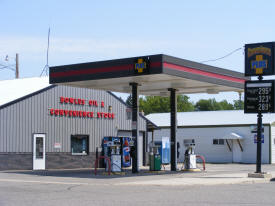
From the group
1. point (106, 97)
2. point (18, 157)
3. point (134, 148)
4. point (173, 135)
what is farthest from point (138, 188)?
point (106, 97)

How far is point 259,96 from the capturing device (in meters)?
22.7

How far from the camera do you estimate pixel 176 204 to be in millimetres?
12578

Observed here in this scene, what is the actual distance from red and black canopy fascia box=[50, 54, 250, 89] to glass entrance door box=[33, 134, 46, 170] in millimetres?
4968

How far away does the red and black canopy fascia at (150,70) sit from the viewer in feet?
71.4

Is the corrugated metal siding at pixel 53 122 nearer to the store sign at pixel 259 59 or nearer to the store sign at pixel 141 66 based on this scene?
the store sign at pixel 141 66

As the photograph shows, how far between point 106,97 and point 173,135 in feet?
24.4

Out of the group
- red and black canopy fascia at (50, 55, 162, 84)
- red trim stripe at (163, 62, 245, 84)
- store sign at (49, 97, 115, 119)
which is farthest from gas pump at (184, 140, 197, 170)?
store sign at (49, 97, 115, 119)

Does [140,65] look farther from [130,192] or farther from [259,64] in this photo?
[130,192]

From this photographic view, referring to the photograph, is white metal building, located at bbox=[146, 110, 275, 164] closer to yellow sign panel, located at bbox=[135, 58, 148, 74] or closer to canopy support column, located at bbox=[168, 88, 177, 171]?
canopy support column, located at bbox=[168, 88, 177, 171]

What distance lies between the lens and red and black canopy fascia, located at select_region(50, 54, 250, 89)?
21.8 metres

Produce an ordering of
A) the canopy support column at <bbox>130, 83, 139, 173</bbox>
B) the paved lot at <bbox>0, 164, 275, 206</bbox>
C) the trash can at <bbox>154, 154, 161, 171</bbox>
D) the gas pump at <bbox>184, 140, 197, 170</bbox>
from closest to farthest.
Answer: the paved lot at <bbox>0, 164, 275, 206</bbox> < the canopy support column at <bbox>130, 83, 139, 173</bbox> < the trash can at <bbox>154, 154, 161, 171</bbox> < the gas pump at <bbox>184, 140, 197, 170</bbox>

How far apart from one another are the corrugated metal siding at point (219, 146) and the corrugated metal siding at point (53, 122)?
1119cm

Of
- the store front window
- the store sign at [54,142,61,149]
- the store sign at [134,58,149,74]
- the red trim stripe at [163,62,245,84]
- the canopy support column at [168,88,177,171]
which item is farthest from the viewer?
the store front window

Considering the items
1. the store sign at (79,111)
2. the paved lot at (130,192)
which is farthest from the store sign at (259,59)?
the store sign at (79,111)
